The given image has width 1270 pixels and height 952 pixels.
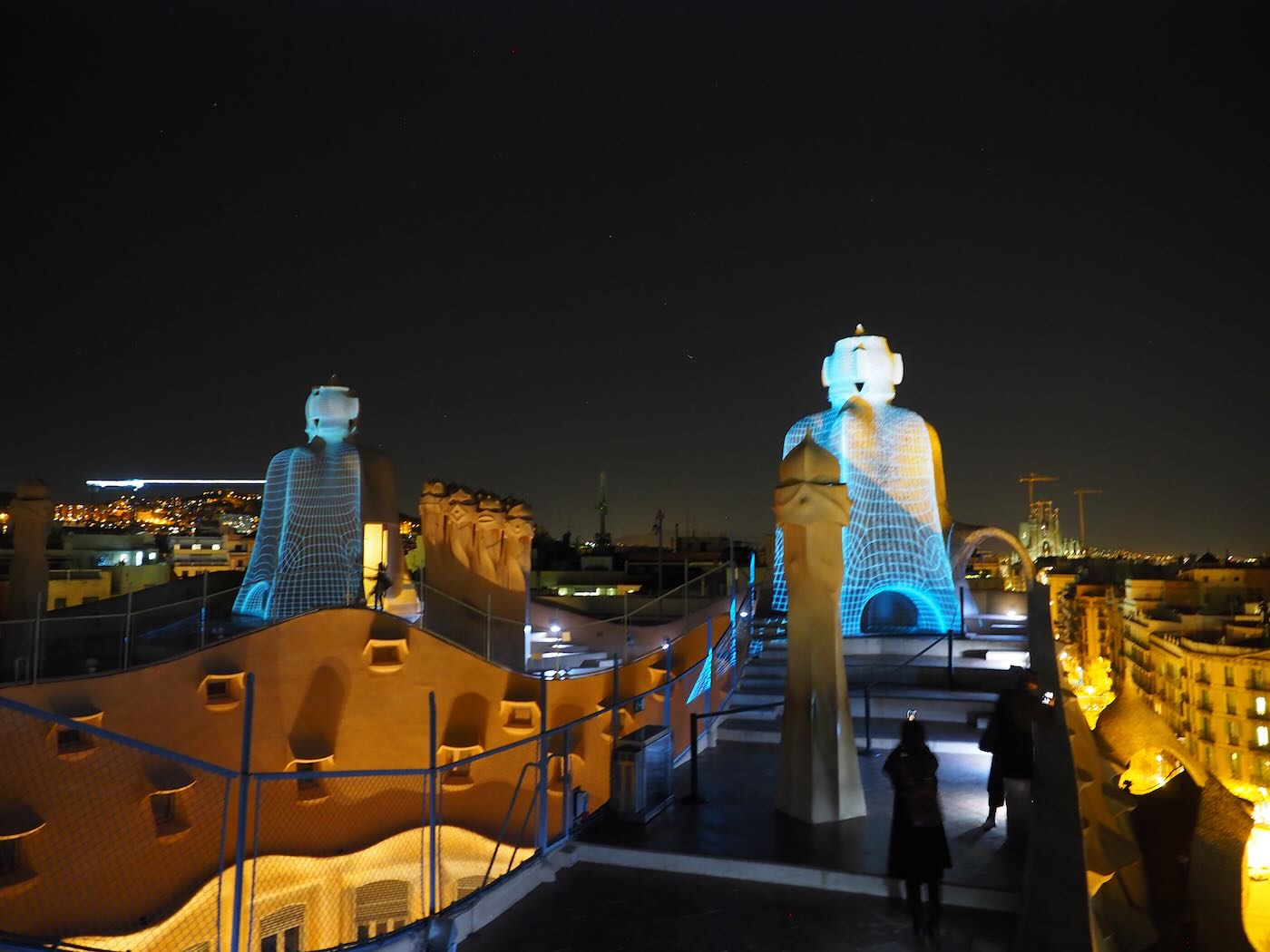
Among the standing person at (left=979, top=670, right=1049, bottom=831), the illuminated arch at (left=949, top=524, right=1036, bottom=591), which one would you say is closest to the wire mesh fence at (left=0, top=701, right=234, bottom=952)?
the standing person at (left=979, top=670, right=1049, bottom=831)

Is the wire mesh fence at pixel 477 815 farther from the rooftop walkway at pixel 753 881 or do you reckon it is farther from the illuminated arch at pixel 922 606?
the rooftop walkway at pixel 753 881

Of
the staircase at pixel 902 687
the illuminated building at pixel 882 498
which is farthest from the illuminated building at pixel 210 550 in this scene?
the staircase at pixel 902 687

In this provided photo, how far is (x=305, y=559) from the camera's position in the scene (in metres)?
19.8

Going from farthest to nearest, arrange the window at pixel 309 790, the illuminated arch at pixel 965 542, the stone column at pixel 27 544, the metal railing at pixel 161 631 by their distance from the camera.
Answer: the illuminated arch at pixel 965 542 → the stone column at pixel 27 544 → the window at pixel 309 790 → the metal railing at pixel 161 631

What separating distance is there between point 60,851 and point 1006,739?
417 inches

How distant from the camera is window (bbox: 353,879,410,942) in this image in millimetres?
13531

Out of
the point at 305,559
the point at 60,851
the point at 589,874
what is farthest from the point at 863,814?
the point at 305,559

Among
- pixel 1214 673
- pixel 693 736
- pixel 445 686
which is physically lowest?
pixel 1214 673

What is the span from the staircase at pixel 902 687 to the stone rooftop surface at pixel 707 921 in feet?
11.6

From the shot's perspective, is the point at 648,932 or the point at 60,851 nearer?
the point at 648,932

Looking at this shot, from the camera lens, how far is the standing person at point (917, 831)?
489cm

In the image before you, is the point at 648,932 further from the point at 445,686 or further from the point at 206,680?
the point at 445,686

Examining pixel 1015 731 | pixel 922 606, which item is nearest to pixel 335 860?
pixel 922 606

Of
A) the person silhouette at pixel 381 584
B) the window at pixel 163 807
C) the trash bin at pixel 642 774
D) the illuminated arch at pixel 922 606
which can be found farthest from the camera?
the person silhouette at pixel 381 584
